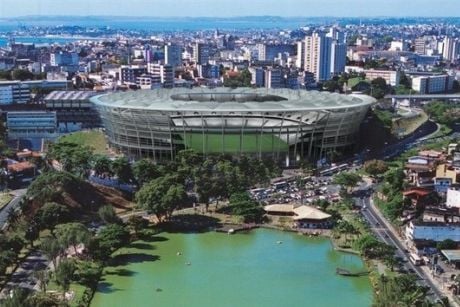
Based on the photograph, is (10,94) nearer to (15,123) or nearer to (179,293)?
(15,123)

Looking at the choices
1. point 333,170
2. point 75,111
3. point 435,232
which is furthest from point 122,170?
point 75,111

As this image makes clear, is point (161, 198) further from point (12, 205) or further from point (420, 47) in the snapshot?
point (420, 47)

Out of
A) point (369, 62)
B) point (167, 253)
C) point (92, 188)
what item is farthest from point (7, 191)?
point (369, 62)

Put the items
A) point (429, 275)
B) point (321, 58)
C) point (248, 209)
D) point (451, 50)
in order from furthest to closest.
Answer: point (451, 50) → point (321, 58) → point (248, 209) → point (429, 275)

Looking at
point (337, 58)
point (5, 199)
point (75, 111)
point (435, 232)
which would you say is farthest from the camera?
point (337, 58)

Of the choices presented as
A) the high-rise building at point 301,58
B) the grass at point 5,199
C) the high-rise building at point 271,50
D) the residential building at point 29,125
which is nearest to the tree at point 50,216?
the grass at point 5,199

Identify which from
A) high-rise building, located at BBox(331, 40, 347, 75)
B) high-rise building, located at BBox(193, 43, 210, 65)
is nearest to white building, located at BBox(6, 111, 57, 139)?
high-rise building, located at BBox(331, 40, 347, 75)

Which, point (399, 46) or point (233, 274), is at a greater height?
point (399, 46)
